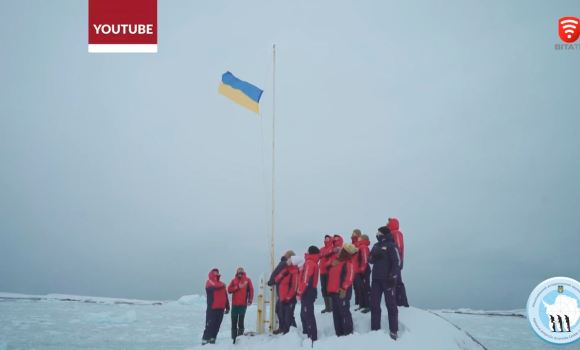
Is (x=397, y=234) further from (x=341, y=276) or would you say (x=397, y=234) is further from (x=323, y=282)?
(x=323, y=282)

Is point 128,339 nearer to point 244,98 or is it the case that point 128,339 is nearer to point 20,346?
point 20,346

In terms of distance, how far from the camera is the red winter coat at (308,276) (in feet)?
28.0

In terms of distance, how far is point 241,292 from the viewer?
1015 centimetres

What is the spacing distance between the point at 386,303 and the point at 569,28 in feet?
45.9

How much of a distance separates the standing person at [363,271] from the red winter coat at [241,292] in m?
2.64

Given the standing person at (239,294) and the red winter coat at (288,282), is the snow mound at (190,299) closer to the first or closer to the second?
the standing person at (239,294)

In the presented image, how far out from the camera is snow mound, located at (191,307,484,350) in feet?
24.7

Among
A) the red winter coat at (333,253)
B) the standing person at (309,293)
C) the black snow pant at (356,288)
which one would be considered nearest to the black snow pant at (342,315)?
the standing person at (309,293)

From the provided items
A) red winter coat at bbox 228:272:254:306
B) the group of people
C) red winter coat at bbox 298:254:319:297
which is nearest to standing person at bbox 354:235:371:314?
the group of people

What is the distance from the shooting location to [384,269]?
7.86 metres

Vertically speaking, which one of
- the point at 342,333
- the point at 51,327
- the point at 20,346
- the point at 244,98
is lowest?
the point at 51,327

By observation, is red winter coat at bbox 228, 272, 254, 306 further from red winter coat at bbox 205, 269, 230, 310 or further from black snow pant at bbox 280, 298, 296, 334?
black snow pant at bbox 280, 298, 296, 334

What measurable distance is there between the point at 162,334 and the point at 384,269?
2363cm

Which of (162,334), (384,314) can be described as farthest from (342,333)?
(162,334)
